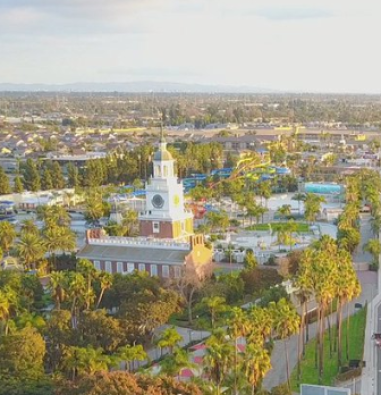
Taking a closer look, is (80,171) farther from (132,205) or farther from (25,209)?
(132,205)


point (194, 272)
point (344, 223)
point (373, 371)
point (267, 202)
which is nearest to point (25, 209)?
point (267, 202)

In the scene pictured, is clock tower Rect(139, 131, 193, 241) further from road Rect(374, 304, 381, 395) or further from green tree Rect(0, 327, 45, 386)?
green tree Rect(0, 327, 45, 386)

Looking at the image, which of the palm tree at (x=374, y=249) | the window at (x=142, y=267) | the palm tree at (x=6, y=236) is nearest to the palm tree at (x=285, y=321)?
the window at (x=142, y=267)

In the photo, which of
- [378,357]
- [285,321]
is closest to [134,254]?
[378,357]

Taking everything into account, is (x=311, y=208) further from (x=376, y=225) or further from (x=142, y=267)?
(x=142, y=267)

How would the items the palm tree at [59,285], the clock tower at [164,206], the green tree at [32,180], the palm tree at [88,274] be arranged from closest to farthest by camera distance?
the palm tree at [59,285] → the palm tree at [88,274] → the clock tower at [164,206] → the green tree at [32,180]

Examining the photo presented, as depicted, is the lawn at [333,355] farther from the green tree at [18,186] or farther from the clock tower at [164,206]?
the green tree at [18,186]
